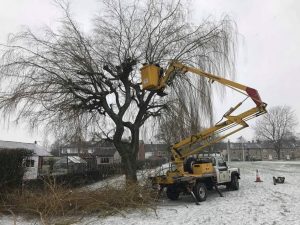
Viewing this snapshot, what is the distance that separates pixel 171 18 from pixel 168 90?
121 inches

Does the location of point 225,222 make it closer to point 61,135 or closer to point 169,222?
point 169,222

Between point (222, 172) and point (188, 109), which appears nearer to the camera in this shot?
point (188, 109)

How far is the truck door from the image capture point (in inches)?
592

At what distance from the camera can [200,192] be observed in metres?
13.0

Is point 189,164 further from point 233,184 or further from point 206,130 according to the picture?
point 233,184

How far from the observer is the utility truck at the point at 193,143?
493 inches

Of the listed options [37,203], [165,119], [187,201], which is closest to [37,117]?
[37,203]

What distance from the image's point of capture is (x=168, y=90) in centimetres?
1490

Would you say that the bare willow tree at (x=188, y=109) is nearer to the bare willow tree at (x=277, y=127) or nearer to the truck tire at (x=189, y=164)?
the truck tire at (x=189, y=164)

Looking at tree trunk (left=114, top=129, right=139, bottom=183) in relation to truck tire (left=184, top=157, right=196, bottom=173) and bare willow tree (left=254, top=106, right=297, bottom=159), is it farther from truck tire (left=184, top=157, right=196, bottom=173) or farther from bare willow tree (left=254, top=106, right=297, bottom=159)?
bare willow tree (left=254, top=106, right=297, bottom=159)

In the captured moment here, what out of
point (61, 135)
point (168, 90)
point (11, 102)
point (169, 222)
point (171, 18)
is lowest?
point (169, 222)

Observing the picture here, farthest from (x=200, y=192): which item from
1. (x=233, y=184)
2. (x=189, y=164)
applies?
(x=233, y=184)

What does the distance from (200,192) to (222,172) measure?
2627mm

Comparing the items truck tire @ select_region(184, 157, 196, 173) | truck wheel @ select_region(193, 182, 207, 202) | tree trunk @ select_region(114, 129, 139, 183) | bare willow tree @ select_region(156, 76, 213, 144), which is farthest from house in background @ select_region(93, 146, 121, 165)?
truck wheel @ select_region(193, 182, 207, 202)
